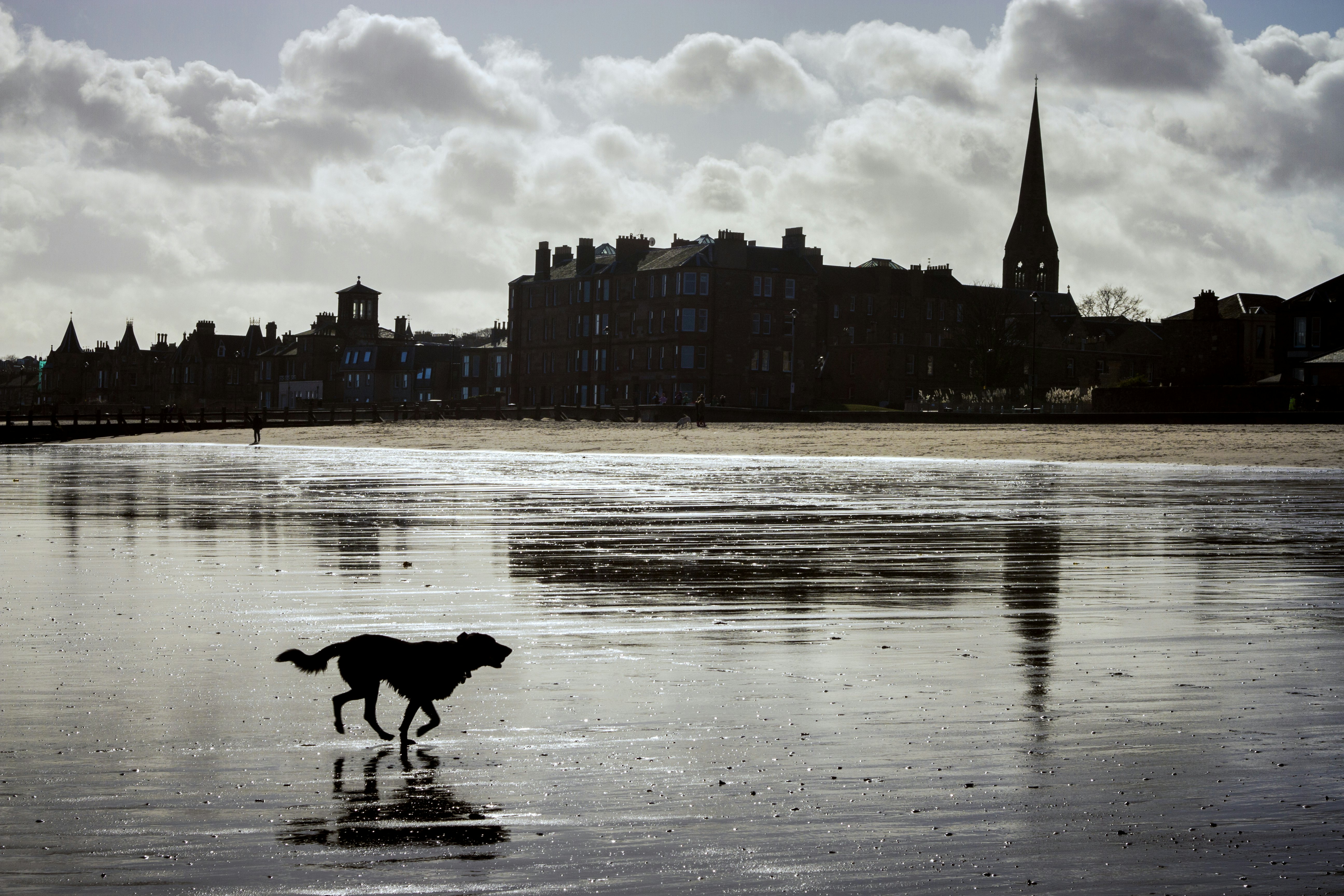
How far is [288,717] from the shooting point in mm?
6176

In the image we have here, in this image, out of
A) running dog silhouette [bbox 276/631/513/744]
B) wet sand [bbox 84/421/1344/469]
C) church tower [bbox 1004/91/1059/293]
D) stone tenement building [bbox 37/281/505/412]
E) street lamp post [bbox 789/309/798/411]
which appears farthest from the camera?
church tower [bbox 1004/91/1059/293]

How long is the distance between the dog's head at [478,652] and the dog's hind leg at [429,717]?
0.77ft

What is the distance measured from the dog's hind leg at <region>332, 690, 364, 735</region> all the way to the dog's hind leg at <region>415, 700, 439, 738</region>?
0.25m

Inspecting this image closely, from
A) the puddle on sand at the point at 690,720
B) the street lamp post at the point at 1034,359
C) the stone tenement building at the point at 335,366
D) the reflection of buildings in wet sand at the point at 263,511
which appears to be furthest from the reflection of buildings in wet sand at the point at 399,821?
the stone tenement building at the point at 335,366

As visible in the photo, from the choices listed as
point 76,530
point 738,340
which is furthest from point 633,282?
point 76,530

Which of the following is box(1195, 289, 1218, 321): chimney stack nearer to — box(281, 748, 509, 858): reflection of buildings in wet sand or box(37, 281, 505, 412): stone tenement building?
box(37, 281, 505, 412): stone tenement building

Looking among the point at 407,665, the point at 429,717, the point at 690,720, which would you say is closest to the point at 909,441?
the point at 690,720

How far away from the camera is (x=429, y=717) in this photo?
5.80 m

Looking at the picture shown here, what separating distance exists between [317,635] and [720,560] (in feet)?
17.5

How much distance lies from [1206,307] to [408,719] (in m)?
99.2

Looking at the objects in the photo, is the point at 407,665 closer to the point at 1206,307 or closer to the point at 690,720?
the point at 690,720

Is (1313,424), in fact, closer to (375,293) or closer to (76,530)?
(76,530)

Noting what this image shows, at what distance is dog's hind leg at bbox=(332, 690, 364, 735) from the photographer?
5.65 meters

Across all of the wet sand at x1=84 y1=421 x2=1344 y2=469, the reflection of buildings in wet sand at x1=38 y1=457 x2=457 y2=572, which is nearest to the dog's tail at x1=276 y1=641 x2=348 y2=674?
the reflection of buildings in wet sand at x1=38 y1=457 x2=457 y2=572
